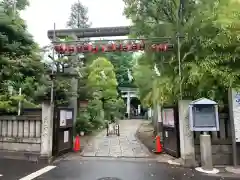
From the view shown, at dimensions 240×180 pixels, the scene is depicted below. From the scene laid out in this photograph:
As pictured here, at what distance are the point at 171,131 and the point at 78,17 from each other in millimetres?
35490

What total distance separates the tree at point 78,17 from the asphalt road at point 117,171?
34636 millimetres

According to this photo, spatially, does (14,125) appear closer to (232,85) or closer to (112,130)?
(232,85)

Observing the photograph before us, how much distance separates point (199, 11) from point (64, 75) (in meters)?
8.00

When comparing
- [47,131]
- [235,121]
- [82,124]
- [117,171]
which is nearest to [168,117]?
[235,121]

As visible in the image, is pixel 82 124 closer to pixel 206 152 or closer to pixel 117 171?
pixel 117 171

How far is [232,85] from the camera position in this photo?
302 inches

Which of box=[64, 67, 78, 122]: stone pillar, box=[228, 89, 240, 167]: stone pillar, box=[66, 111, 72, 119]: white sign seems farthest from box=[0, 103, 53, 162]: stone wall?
box=[228, 89, 240, 167]: stone pillar

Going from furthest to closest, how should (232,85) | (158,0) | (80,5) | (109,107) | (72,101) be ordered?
(80,5) → (109,107) → (72,101) → (158,0) → (232,85)

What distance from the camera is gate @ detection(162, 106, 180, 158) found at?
27.7 ft

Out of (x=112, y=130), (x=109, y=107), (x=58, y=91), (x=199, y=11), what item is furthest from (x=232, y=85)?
(x=109, y=107)

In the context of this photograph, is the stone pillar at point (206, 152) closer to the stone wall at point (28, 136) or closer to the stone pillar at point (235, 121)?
the stone pillar at point (235, 121)

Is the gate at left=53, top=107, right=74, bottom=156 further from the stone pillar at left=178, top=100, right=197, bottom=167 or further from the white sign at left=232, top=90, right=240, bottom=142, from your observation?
the white sign at left=232, top=90, right=240, bottom=142

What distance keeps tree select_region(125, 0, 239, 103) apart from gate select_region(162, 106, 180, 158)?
74 cm

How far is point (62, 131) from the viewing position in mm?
9211
